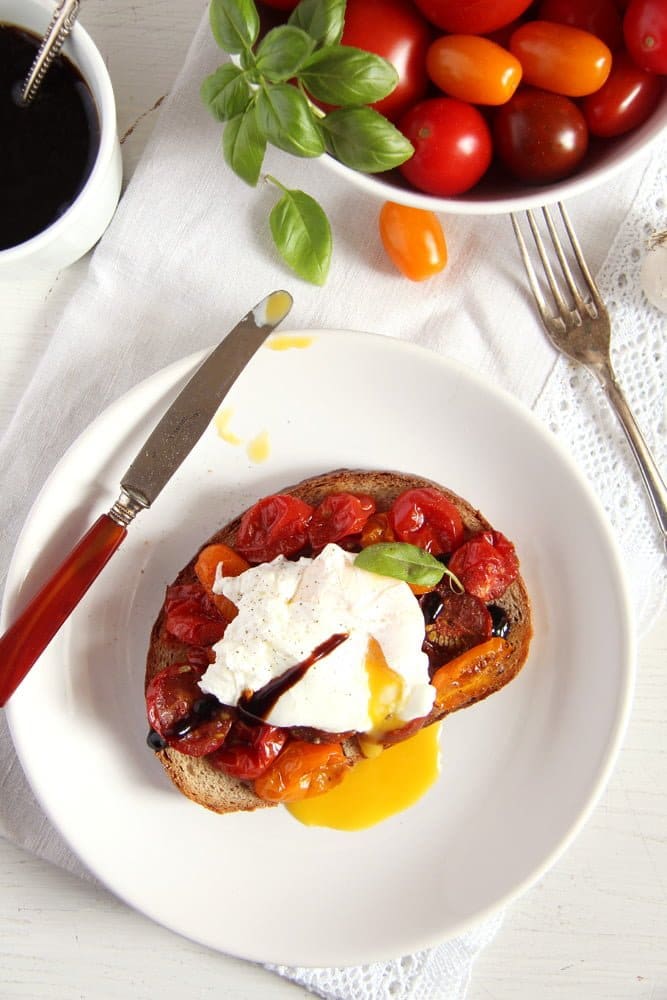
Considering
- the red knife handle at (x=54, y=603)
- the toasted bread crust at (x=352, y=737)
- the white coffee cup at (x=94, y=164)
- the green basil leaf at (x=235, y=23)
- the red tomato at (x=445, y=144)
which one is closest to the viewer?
the green basil leaf at (x=235, y=23)

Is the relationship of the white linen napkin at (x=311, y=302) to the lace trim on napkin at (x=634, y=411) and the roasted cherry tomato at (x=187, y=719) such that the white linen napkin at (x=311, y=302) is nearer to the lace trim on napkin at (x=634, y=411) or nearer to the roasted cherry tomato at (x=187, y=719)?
the lace trim on napkin at (x=634, y=411)

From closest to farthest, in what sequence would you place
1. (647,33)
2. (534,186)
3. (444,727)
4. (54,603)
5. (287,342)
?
(647,33), (534,186), (54,603), (287,342), (444,727)

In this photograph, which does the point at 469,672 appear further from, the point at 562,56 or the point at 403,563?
the point at 562,56

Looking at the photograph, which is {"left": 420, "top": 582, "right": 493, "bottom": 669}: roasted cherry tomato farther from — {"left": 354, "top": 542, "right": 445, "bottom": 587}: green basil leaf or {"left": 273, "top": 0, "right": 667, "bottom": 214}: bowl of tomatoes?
{"left": 273, "top": 0, "right": 667, "bottom": 214}: bowl of tomatoes

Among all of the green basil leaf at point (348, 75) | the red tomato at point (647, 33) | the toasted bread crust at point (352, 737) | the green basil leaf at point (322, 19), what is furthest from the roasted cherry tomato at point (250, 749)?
the red tomato at point (647, 33)

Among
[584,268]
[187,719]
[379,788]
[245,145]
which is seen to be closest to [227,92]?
[245,145]

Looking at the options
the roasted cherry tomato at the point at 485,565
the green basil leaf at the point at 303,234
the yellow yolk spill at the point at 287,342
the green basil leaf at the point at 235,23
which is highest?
the green basil leaf at the point at 235,23

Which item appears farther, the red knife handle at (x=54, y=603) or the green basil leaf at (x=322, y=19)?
the red knife handle at (x=54, y=603)
